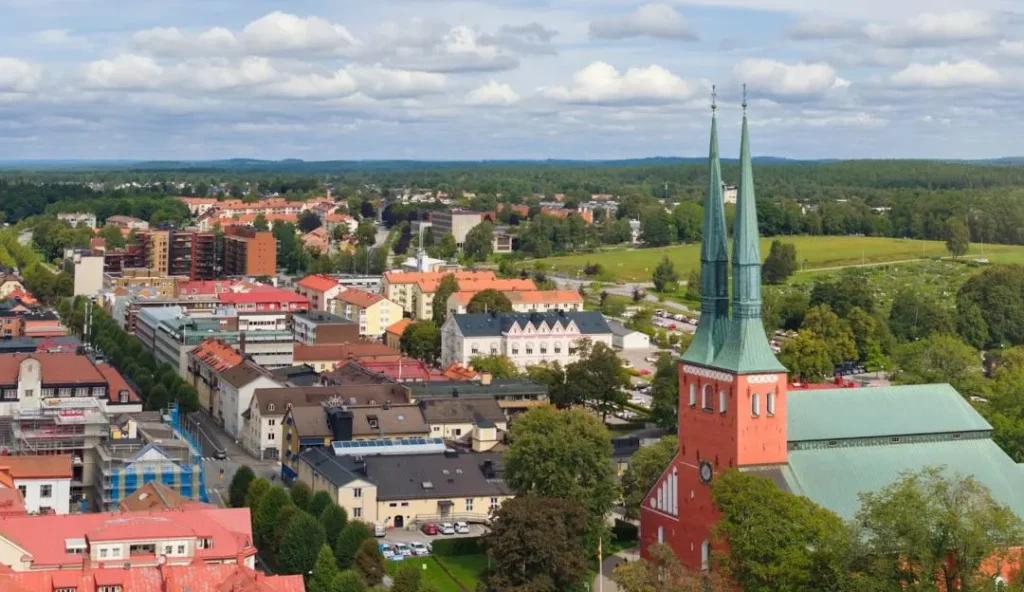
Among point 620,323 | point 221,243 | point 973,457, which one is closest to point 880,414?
point 973,457

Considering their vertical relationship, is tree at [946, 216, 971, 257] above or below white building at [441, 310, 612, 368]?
above

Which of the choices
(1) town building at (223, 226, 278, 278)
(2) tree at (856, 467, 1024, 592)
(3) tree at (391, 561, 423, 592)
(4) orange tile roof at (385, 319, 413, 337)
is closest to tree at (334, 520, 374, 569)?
(3) tree at (391, 561, 423, 592)

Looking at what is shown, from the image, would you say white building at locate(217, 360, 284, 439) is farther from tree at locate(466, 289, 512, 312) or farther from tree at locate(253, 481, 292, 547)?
tree at locate(466, 289, 512, 312)

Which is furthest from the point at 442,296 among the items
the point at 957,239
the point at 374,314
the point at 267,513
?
the point at 957,239

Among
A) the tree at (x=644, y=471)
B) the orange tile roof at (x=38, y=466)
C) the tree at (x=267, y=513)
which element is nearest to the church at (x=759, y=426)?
the tree at (x=644, y=471)

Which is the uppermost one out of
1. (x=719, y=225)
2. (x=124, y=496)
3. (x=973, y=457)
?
(x=719, y=225)

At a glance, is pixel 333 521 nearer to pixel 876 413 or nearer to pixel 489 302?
pixel 876 413

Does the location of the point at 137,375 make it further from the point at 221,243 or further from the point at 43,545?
the point at 221,243
